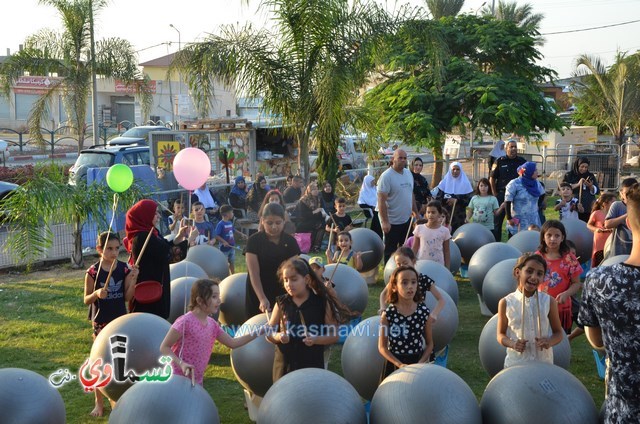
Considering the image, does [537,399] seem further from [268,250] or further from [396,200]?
[396,200]

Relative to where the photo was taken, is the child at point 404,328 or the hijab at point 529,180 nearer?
the child at point 404,328

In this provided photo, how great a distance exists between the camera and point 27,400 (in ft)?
19.8

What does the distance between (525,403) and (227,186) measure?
14.3 m

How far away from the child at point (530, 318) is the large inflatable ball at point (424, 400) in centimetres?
92

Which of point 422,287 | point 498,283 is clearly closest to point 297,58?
point 498,283

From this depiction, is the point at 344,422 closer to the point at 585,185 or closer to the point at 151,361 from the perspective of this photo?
the point at 151,361

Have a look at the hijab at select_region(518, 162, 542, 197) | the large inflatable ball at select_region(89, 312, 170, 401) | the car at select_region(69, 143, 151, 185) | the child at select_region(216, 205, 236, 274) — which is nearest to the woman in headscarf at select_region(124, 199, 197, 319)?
the large inflatable ball at select_region(89, 312, 170, 401)

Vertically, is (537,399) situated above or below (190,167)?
below

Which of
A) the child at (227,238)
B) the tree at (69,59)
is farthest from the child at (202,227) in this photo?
the tree at (69,59)

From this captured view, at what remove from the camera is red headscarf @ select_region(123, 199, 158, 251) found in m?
7.93

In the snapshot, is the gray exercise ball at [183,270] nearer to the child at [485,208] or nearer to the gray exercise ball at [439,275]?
the gray exercise ball at [439,275]

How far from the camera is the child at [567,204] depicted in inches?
567

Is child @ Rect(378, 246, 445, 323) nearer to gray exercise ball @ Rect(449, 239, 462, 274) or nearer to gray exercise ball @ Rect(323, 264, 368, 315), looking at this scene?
gray exercise ball @ Rect(323, 264, 368, 315)

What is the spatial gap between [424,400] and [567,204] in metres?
9.79
